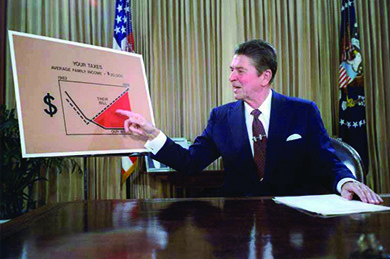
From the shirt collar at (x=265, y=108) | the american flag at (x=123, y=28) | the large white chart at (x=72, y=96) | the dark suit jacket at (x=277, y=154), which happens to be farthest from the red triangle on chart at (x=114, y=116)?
the american flag at (x=123, y=28)

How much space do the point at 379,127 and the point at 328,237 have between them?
4.12 metres

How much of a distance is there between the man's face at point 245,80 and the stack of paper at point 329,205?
0.98m

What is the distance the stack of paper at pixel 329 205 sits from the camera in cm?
102

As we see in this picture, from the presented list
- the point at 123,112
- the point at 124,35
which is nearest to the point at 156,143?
the point at 123,112

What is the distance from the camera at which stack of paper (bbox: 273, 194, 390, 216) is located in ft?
3.35

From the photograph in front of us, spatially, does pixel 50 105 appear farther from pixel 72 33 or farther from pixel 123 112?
pixel 72 33

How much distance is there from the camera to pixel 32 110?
4.63 ft

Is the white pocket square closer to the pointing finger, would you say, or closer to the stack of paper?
the stack of paper

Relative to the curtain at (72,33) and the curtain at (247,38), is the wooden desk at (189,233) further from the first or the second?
the curtain at (247,38)

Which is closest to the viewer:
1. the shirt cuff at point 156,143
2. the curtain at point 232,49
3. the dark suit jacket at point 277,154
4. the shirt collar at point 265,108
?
the shirt cuff at point 156,143

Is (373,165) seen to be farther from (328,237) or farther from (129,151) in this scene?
(328,237)

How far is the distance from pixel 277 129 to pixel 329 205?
839mm

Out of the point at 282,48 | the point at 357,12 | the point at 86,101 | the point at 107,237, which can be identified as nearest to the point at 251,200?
the point at 107,237

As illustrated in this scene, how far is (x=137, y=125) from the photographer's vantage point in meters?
1.69
